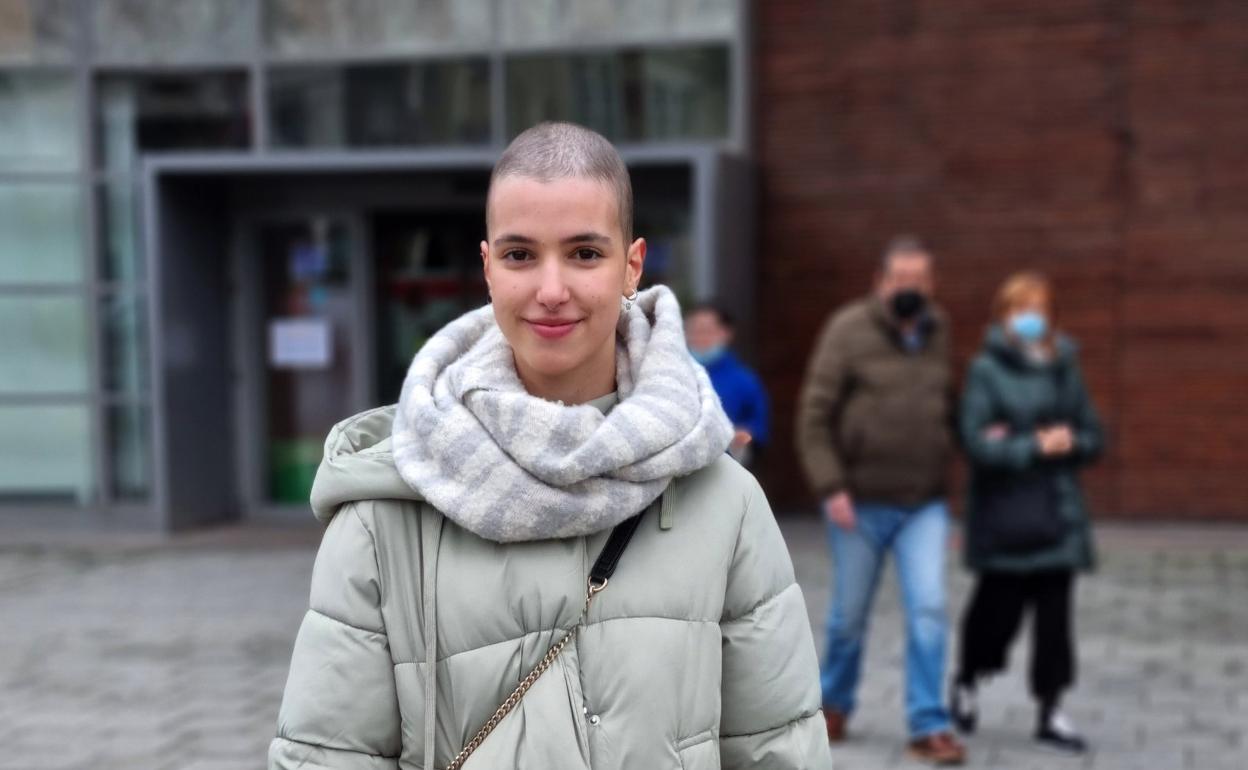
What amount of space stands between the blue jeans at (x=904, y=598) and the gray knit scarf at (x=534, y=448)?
12.0 ft

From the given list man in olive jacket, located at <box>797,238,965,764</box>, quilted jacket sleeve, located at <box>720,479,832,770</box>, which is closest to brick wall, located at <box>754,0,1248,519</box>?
man in olive jacket, located at <box>797,238,965,764</box>

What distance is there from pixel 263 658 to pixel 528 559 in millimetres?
5692

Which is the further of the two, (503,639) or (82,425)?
(82,425)

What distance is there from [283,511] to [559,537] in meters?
10.9

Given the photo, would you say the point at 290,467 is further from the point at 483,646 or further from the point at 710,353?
the point at 483,646

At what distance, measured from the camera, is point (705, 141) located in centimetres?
1170

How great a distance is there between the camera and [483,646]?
1.98m

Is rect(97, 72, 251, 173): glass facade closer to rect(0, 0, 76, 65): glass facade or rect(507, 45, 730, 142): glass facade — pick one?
rect(0, 0, 76, 65): glass facade

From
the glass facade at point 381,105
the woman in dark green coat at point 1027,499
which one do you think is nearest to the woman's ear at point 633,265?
the woman in dark green coat at point 1027,499

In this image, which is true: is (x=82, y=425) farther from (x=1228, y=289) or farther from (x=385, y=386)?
(x=1228, y=289)

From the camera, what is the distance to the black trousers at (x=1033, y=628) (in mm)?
5754

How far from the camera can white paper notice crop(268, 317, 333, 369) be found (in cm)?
1235

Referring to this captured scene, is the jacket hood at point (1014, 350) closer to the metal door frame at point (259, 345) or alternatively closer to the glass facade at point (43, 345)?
the metal door frame at point (259, 345)

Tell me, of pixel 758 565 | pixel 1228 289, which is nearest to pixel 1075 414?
pixel 758 565
